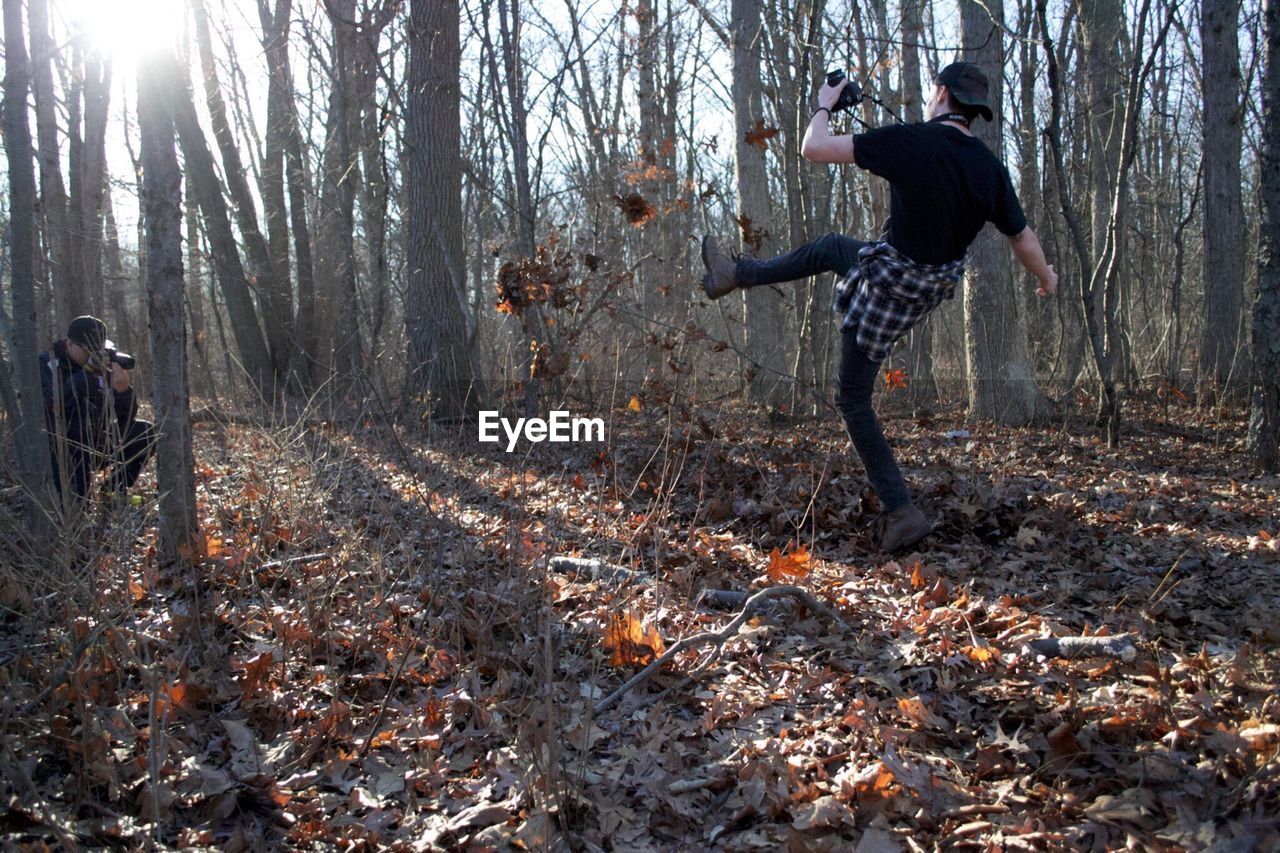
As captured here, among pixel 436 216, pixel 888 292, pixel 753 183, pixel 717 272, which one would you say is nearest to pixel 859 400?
pixel 888 292

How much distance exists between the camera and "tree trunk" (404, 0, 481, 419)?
8031 mm

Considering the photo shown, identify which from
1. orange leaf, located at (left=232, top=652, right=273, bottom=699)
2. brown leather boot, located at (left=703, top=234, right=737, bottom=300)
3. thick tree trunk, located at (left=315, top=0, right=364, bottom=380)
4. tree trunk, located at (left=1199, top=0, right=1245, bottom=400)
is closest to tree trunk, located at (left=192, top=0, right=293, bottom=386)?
thick tree trunk, located at (left=315, top=0, right=364, bottom=380)

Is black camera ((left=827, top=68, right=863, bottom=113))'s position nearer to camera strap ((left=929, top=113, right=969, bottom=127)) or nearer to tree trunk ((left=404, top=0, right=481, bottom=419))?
Result: camera strap ((left=929, top=113, right=969, bottom=127))

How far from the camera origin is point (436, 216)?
27.0 feet

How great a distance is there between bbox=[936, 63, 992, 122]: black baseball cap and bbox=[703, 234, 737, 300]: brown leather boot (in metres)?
1.33

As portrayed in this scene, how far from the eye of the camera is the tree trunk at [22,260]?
12.7ft

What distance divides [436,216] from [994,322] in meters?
5.37

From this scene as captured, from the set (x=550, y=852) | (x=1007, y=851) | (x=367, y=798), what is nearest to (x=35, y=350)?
(x=367, y=798)

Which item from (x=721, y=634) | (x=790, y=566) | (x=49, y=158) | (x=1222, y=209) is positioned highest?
(x=49, y=158)

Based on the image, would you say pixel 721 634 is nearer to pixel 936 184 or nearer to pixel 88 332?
pixel 936 184

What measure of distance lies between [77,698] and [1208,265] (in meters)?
10.9

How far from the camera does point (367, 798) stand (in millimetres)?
2434

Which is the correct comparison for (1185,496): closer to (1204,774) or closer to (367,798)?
(1204,774)

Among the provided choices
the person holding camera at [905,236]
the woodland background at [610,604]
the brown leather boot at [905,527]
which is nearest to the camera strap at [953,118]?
the person holding camera at [905,236]
